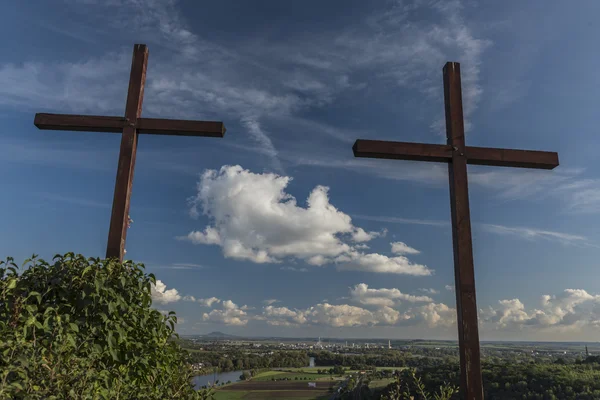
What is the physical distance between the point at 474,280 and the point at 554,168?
83.6 inches

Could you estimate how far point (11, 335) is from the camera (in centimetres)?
283

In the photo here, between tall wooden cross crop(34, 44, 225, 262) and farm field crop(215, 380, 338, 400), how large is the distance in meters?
48.1

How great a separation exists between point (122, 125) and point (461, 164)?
4.06m

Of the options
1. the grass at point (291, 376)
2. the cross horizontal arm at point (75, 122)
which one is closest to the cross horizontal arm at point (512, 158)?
the cross horizontal arm at point (75, 122)

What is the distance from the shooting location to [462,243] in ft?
15.1

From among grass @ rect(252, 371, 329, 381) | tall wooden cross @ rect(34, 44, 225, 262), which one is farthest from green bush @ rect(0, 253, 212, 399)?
grass @ rect(252, 371, 329, 381)

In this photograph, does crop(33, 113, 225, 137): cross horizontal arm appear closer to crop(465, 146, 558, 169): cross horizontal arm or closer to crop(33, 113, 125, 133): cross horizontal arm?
crop(33, 113, 125, 133): cross horizontal arm

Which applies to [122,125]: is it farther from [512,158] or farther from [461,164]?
[512,158]

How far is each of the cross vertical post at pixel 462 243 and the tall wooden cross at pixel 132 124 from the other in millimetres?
2828

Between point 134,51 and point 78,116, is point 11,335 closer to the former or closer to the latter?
point 78,116

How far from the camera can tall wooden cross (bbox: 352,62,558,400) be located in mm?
4336

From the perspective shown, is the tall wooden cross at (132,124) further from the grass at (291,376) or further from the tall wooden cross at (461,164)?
the grass at (291,376)

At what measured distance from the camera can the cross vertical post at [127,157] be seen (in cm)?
457

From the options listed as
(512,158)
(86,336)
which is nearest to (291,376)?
(512,158)
